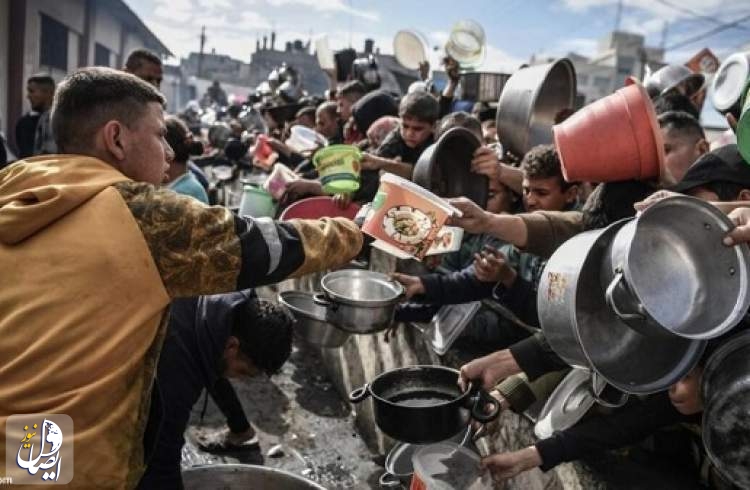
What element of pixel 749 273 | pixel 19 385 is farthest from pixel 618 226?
pixel 19 385

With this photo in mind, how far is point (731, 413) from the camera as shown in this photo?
53.4 inches

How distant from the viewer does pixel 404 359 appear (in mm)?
3574

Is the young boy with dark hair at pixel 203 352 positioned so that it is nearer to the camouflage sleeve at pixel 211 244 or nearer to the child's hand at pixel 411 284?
the camouflage sleeve at pixel 211 244

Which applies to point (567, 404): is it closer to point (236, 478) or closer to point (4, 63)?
point (236, 478)

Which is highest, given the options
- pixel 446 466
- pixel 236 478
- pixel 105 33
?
pixel 105 33

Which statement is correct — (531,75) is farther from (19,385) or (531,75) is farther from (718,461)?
(19,385)

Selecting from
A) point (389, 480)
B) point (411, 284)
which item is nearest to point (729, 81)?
point (411, 284)

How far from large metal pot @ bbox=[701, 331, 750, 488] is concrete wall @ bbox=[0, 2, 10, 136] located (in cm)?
1447

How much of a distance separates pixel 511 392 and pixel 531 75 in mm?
1972

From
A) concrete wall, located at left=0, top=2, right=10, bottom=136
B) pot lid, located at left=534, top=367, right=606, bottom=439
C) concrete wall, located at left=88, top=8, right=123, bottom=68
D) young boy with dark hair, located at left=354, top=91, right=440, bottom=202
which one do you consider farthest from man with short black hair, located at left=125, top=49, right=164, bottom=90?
concrete wall, located at left=88, top=8, right=123, bottom=68

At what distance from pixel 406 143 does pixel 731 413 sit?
3.38 metres

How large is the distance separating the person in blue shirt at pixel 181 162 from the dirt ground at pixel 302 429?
1.60 metres

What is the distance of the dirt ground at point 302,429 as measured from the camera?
3.48 m

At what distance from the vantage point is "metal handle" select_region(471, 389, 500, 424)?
1982 mm
